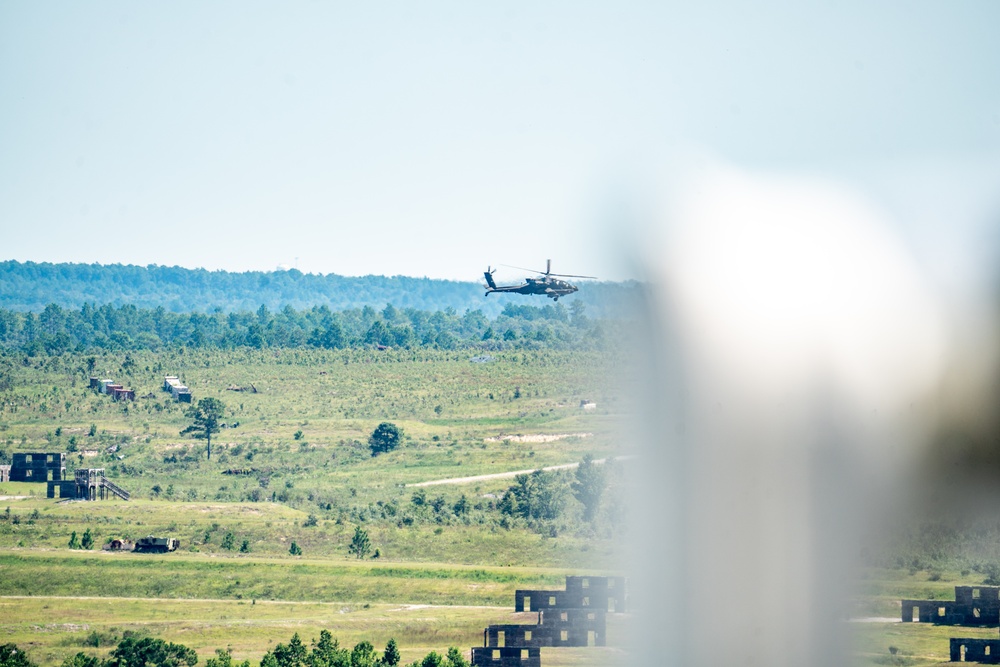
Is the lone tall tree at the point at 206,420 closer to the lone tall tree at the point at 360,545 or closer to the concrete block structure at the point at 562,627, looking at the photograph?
the lone tall tree at the point at 360,545

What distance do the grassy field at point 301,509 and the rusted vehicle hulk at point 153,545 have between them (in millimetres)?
1112

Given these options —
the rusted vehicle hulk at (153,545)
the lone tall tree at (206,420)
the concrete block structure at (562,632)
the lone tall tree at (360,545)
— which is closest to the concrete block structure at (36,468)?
the lone tall tree at (206,420)

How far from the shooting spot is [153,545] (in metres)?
94.1

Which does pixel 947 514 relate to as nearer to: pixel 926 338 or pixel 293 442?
pixel 926 338

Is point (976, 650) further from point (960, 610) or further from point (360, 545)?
point (360, 545)

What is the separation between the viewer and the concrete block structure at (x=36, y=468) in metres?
123

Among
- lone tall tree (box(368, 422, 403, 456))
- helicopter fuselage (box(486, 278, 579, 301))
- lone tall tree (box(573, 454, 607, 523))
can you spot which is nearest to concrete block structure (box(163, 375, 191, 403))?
lone tall tree (box(368, 422, 403, 456))

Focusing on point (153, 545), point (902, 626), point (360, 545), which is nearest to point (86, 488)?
point (153, 545)

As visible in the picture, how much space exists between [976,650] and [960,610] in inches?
279

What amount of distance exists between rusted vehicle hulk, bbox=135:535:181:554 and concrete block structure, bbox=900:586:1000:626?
43.7 m

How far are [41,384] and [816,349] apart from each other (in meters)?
130

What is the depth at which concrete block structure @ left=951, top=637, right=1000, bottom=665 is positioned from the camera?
2648 inches

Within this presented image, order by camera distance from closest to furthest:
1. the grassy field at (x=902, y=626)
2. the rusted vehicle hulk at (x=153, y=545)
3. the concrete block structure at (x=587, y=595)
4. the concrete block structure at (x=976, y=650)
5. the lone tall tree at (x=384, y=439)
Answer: the grassy field at (x=902, y=626), the concrete block structure at (x=976, y=650), the concrete block structure at (x=587, y=595), the rusted vehicle hulk at (x=153, y=545), the lone tall tree at (x=384, y=439)

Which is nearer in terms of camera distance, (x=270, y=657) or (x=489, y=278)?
(x=270, y=657)
